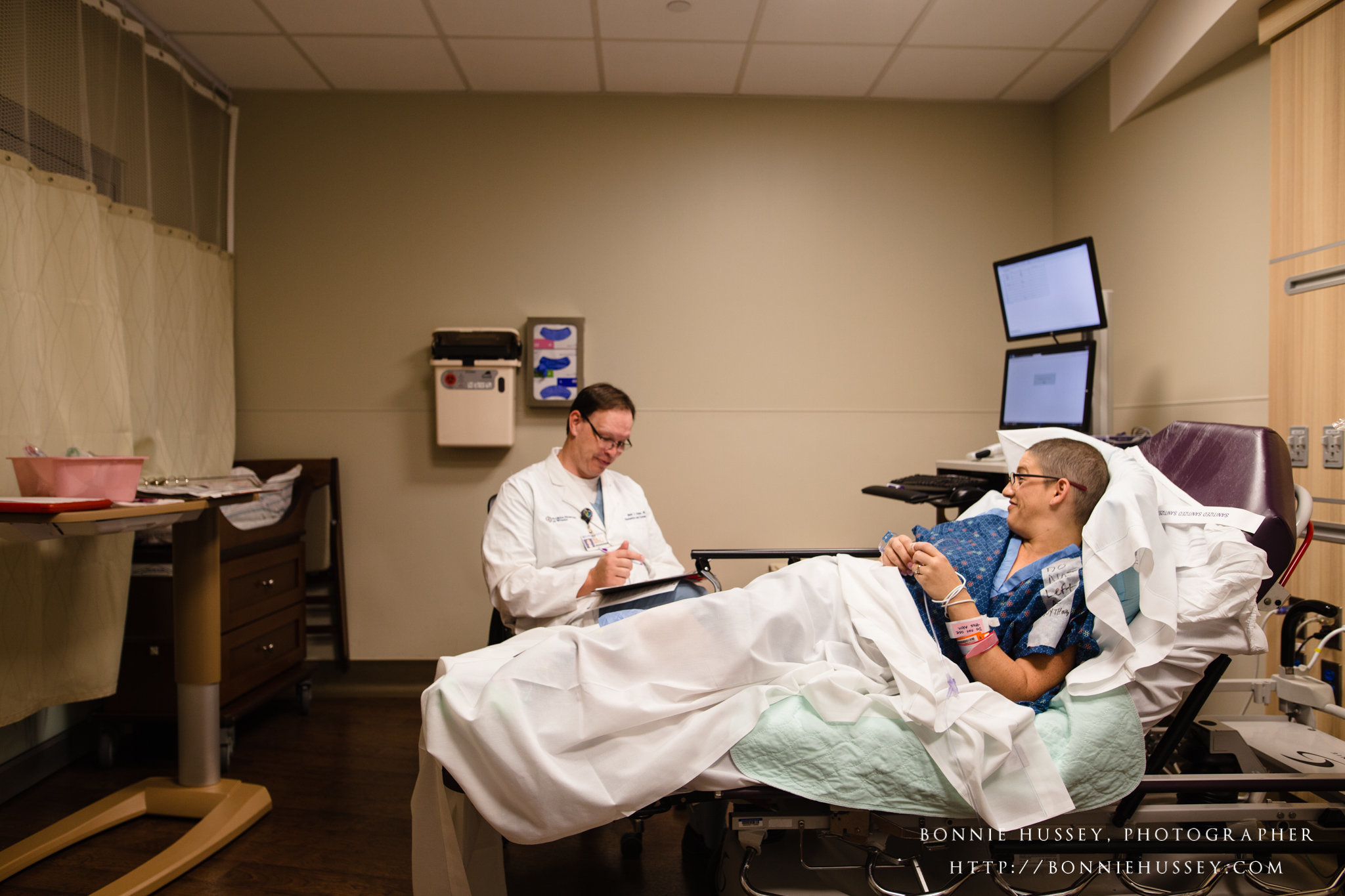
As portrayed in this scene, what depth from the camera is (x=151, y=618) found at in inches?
101

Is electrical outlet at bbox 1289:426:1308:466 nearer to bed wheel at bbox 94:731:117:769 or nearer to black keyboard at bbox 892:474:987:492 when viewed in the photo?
black keyboard at bbox 892:474:987:492

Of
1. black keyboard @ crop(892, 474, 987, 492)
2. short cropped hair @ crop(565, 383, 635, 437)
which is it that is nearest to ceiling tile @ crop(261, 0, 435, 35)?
short cropped hair @ crop(565, 383, 635, 437)

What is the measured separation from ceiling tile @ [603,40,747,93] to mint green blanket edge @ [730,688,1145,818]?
2.59 metres

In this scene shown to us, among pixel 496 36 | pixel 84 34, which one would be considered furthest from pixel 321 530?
pixel 496 36

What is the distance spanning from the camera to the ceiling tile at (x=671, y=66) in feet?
9.72

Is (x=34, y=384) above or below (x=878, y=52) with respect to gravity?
below

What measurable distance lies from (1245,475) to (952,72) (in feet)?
7.31

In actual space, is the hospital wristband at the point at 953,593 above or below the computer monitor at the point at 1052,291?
below

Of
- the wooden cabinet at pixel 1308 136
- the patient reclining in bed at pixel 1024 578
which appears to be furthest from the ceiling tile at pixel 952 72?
the patient reclining in bed at pixel 1024 578

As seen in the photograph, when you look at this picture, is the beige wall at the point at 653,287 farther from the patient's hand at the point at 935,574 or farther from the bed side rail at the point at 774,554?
the patient's hand at the point at 935,574

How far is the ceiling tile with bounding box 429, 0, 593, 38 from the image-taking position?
2670 millimetres

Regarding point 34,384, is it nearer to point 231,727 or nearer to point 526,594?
point 231,727

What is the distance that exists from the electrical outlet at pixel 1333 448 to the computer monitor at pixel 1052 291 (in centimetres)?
71

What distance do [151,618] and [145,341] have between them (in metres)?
0.97
